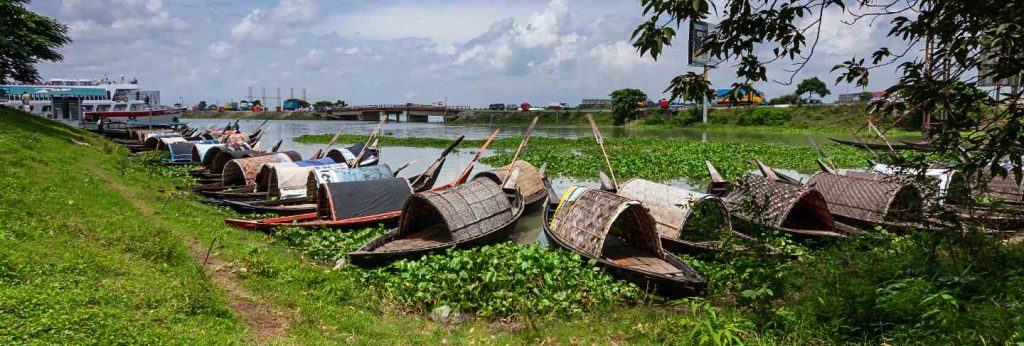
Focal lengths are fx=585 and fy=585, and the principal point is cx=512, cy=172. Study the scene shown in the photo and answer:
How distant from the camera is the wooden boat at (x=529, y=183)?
1378 cm

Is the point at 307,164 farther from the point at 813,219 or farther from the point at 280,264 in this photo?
the point at 813,219

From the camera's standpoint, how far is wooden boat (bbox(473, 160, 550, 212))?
1378 cm

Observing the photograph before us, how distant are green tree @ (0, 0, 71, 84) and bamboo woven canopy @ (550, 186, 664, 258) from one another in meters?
23.1

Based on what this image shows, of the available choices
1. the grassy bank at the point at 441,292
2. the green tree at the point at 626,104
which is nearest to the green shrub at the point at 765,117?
the green tree at the point at 626,104

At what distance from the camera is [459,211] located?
9.47 meters

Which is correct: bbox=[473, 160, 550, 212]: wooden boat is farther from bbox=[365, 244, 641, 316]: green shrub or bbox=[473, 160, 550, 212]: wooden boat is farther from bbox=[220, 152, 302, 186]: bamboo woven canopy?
bbox=[220, 152, 302, 186]: bamboo woven canopy

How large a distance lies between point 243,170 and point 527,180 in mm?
7471

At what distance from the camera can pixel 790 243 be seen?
30.9ft

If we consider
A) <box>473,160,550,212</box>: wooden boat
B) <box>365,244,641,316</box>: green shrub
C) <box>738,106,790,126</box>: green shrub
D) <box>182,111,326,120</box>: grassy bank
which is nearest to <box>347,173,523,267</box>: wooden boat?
<box>365,244,641,316</box>: green shrub

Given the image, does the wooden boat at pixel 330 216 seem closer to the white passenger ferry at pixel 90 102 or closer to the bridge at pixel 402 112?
the white passenger ferry at pixel 90 102

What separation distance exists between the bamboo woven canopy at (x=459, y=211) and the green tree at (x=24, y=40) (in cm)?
2064

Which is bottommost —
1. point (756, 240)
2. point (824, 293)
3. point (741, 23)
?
point (824, 293)

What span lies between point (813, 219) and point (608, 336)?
6.31m

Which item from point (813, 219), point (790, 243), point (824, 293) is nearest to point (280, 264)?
point (824, 293)
